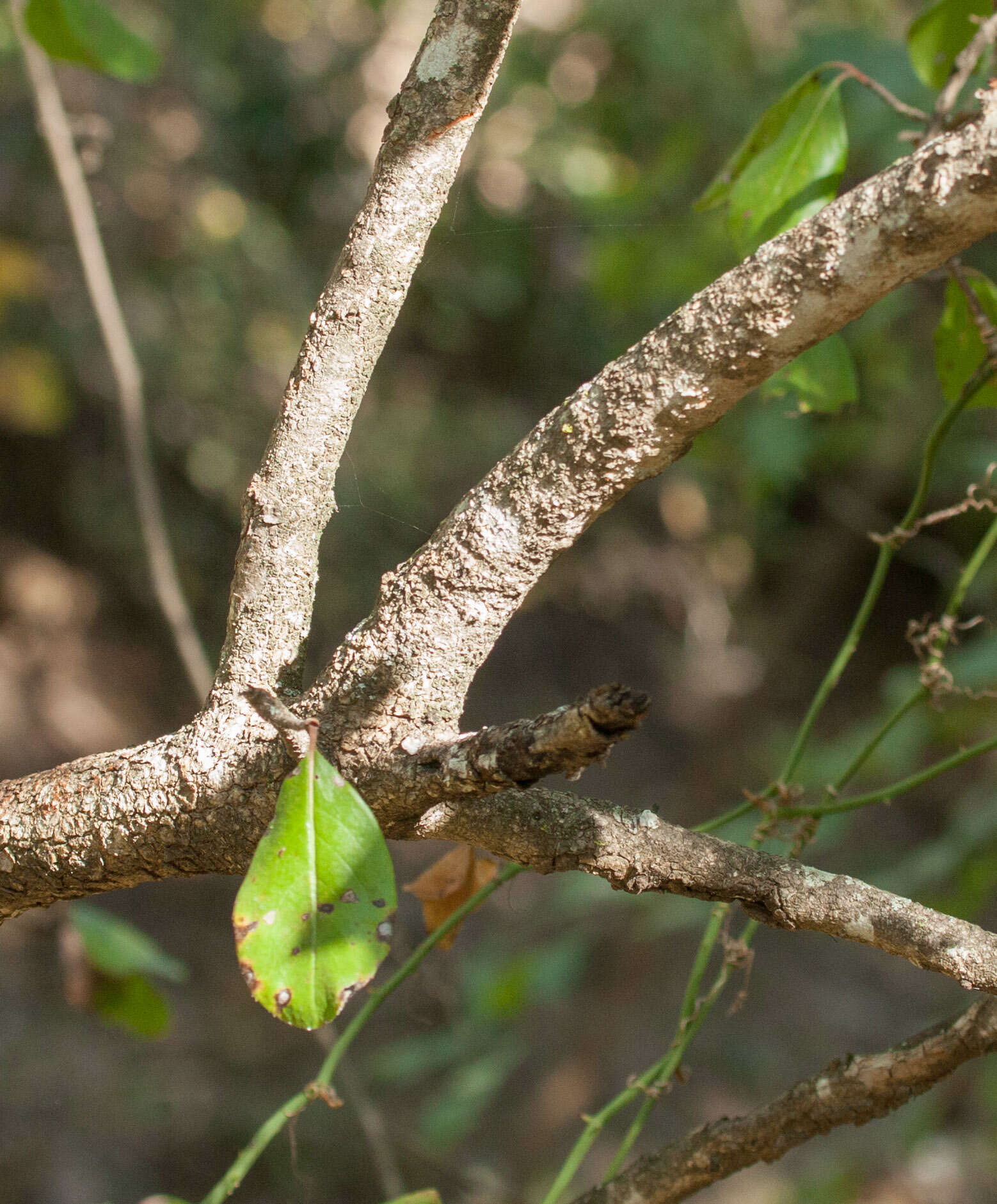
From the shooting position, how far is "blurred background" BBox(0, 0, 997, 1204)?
7.53 ft

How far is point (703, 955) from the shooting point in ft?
2.15

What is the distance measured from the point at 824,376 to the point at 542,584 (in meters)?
3.31

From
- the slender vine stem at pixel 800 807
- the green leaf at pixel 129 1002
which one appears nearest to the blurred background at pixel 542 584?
the green leaf at pixel 129 1002

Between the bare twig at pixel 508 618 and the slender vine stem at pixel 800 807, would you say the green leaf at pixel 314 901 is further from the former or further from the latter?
the slender vine stem at pixel 800 807

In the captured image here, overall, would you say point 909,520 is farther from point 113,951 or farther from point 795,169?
point 113,951

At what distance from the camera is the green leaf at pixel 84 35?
933 millimetres

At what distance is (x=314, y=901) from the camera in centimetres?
43

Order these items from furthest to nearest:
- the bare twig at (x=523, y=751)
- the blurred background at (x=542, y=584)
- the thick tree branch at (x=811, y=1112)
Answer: the blurred background at (x=542, y=584) → the thick tree branch at (x=811, y=1112) → the bare twig at (x=523, y=751)

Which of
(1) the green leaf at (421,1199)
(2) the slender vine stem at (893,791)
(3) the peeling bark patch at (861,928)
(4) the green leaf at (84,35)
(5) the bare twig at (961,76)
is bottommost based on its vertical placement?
(3) the peeling bark patch at (861,928)

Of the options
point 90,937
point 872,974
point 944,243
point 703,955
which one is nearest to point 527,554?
point 944,243

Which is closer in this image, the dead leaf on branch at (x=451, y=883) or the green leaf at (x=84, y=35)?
the dead leaf on branch at (x=451, y=883)

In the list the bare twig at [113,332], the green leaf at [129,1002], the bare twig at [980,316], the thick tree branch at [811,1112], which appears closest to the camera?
the thick tree branch at [811,1112]

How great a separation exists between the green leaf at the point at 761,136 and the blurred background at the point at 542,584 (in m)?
0.91

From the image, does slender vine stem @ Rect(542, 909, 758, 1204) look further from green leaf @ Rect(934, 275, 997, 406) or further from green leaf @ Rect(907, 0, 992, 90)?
green leaf @ Rect(907, 0, 992, 90)
